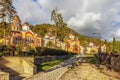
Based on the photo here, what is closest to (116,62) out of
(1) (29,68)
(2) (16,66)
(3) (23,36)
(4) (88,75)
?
(4) (88,75)

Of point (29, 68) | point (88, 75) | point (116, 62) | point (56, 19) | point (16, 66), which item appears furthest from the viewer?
point (56, 19)

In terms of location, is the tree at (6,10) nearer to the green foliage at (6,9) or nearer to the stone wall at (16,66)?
the green foliage at (6,9)

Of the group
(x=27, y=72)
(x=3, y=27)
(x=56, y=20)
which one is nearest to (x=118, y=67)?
(x=27, y=72)

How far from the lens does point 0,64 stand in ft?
82.4

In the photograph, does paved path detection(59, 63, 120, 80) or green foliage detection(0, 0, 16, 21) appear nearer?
paved path detection(59, 63, 120, 80)

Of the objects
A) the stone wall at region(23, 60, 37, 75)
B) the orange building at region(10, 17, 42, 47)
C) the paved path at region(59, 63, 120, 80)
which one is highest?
the orange building at region(10, 17, 42, 47)

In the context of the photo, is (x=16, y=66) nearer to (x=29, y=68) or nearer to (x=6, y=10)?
(x=29, y=68)

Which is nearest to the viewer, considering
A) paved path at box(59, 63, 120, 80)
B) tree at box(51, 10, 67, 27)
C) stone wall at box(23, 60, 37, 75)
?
paved path at box(59, 63, 120, 80)

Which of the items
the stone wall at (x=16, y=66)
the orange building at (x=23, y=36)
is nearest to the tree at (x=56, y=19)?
the orange building at (x=23, y=36)

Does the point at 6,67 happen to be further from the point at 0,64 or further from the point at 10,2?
the point at 10,2

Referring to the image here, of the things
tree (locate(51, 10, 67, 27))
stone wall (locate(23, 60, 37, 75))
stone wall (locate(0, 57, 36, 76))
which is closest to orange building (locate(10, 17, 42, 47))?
tree (locate(51, 10, 67, 27))

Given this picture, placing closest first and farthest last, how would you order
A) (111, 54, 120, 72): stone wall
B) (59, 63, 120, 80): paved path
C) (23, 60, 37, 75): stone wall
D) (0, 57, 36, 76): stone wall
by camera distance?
(59, 63, 120, 80): paved path < (0, 57, 36, 76): stone wall < (23, 60, 37, 75): stone wall < (111, 54, 120, 72): stone wall

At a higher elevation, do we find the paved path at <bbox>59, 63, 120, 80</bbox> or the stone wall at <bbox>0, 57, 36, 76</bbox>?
the stone wall at <bbox>0, 57, 36, 76</bbox>

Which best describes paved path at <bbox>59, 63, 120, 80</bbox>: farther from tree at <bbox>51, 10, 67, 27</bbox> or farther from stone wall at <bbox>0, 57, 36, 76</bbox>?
tree at <bbox>51, 10, 67, 27</bbox>
